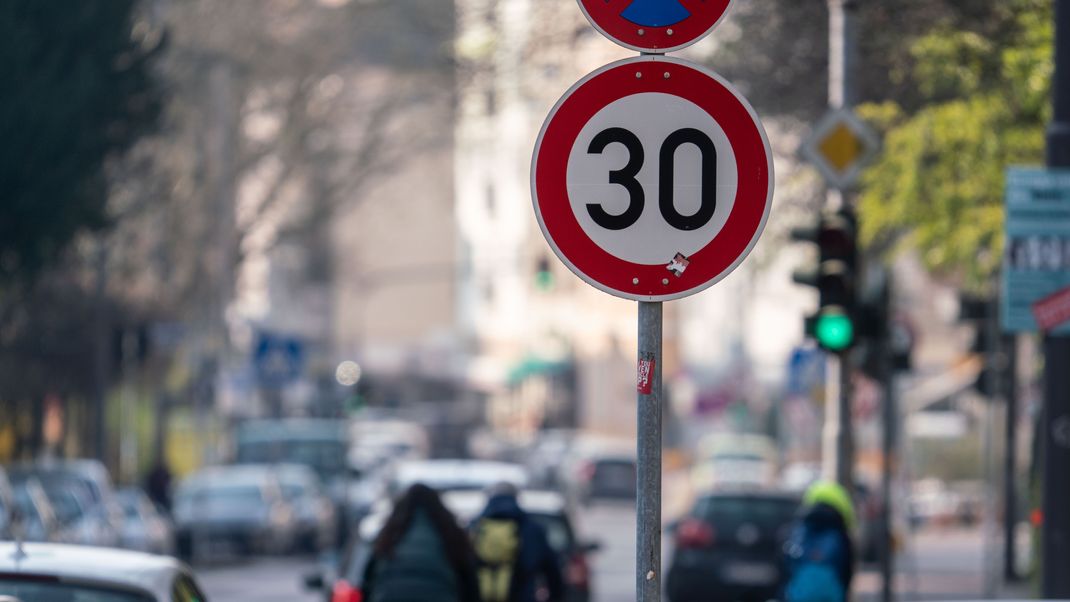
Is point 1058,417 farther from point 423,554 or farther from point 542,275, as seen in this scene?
point 542,275

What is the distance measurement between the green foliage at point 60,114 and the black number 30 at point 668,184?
56.8 feet

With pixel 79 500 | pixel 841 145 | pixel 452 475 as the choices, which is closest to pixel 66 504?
pixel 79 500

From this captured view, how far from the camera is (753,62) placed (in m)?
20.8

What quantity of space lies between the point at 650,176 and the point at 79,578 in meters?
2.87

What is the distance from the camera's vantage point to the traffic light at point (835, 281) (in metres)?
15.7

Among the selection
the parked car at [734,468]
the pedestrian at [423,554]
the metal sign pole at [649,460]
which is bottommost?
the parked car at [734,468]

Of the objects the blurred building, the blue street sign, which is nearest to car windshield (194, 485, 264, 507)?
the blue street sign

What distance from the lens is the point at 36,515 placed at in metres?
22.1

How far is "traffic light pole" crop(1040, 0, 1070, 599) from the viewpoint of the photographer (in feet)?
34.4

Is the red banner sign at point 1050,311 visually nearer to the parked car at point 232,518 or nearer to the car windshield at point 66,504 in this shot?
the car windshield at point 66,504

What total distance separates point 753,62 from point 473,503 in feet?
19.7

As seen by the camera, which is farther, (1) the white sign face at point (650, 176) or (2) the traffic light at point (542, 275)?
(2) the traffic light at point (542, 275)

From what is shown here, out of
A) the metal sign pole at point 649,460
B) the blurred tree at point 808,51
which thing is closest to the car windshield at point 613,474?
the blurred tree at point 808,51

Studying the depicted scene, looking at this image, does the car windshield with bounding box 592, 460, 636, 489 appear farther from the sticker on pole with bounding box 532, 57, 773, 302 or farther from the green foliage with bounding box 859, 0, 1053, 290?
Answer: the sticker on pole with bounding box 532, 57, 773, 302
